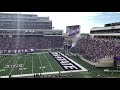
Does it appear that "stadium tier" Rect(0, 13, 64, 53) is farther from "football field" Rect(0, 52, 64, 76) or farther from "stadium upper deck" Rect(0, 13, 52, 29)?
"football field" Rect(0, 52, 64, 76)

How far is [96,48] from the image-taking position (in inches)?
380

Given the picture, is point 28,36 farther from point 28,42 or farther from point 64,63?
point 64,63

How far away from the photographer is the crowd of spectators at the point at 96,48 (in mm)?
8844

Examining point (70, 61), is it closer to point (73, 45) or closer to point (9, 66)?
point (73, 45)

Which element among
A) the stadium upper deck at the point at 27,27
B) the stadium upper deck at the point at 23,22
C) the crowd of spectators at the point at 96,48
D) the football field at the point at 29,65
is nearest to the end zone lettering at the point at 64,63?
the football field at the point at 29,65

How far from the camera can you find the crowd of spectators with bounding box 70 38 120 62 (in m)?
8.84

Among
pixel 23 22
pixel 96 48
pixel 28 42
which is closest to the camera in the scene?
pixel 96 48

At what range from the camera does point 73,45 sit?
1013cm

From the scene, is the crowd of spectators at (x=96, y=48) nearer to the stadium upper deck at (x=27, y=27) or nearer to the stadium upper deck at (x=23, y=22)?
the stadium upper deck at (x=27, y=27)

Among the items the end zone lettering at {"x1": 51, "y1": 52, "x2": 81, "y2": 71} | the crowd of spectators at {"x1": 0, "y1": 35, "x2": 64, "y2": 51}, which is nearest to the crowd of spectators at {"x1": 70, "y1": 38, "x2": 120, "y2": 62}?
the end zone lettering at {"x1": 51, "y1": 52, "x2": 81, "y2": 71}

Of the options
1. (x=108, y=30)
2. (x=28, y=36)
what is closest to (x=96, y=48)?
(x=108, y=30)

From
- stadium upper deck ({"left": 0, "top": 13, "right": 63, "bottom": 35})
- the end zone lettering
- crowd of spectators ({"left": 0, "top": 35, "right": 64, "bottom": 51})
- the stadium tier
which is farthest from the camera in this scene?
crowd of spectators ({"left": 0, "top": 35, "right": 64, "bottom": 51})
